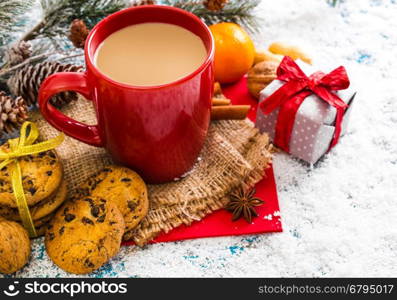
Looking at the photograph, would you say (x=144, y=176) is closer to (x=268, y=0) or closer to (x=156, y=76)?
(x=156, y=76)

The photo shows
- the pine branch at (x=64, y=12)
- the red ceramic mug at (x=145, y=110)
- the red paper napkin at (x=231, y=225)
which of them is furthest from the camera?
the pine branch at (x=64, y=12)

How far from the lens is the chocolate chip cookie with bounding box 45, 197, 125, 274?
820 mm

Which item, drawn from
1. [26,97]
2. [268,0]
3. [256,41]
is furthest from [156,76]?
[268,0]

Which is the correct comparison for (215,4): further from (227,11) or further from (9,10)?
(9,10)

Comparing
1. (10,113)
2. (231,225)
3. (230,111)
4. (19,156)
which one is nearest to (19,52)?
(10,113)

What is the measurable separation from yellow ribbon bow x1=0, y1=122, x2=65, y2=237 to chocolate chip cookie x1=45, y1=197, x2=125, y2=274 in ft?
0.13

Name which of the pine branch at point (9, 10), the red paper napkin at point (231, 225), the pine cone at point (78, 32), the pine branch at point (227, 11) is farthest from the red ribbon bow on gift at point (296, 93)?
the pine branch at point (9, 10)

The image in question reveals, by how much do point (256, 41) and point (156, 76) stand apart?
0.44m

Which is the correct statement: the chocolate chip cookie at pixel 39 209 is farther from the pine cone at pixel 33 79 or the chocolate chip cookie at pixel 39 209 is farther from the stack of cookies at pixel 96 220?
the pine cone at pixel 33 79

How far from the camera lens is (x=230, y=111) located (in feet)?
3.34

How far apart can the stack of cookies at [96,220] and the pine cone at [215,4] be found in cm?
41

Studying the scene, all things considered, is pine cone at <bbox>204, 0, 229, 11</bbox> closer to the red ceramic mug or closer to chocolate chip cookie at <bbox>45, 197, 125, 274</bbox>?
the red ceramic mug

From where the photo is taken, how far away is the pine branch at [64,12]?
1.14 metres

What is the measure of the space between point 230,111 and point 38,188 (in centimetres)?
37
